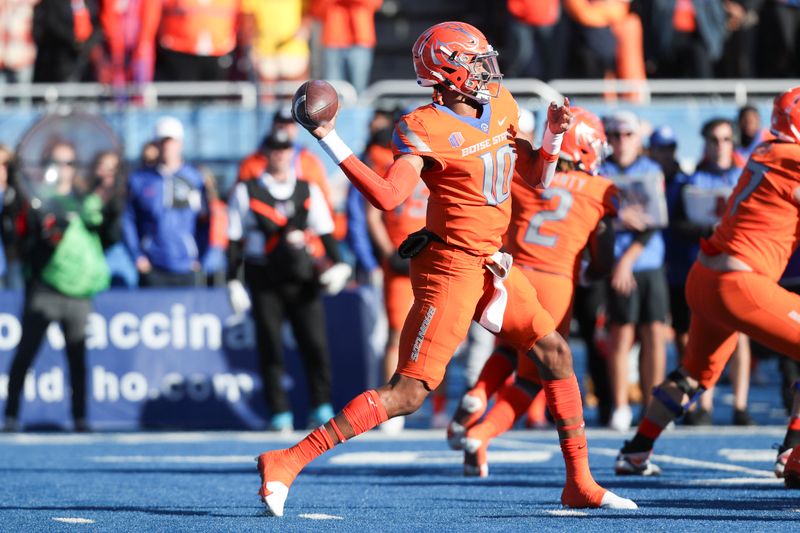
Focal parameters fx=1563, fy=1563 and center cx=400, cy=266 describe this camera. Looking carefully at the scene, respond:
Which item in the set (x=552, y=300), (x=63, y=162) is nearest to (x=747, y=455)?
(x=552, y=300)

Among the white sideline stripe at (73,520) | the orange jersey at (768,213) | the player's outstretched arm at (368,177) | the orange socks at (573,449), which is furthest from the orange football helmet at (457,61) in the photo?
the white sideline stripe at (73,520)

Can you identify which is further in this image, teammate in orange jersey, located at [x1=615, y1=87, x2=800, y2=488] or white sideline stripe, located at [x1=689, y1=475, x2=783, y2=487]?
white sideline stripe, located at [x1=689, y1=475, x2=783, y2=487]

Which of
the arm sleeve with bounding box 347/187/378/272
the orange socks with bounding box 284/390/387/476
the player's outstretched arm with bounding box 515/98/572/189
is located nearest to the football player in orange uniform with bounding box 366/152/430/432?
the arm sleeve with bounding box 347/187/378/272

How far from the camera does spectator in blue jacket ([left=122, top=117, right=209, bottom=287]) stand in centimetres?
1244

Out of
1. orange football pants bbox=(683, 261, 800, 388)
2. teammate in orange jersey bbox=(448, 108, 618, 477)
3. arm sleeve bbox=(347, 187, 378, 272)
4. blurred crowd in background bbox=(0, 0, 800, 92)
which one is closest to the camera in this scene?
orange football pants bbox=(683, 261, 800, 388)

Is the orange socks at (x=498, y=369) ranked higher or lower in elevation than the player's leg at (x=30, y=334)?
higher

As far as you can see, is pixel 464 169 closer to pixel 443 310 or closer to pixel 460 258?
pixel 460 258

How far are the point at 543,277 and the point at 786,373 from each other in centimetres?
383

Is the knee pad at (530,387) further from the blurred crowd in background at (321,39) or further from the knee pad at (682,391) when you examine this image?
the blurred crowd in background at (321,39)

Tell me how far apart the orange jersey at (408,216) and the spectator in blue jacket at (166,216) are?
1690 mm

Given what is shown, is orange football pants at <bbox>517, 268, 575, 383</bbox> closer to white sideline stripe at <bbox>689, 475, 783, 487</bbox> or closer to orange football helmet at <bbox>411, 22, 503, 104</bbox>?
white sideline stripe at <bbox>689, 475, 783, 487</bbox>

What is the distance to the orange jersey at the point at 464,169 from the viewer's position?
265 inches

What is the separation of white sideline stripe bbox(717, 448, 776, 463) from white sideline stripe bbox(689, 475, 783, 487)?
0.95m

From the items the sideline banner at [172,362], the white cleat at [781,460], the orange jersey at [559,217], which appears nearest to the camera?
the white cleat at [781,460]
